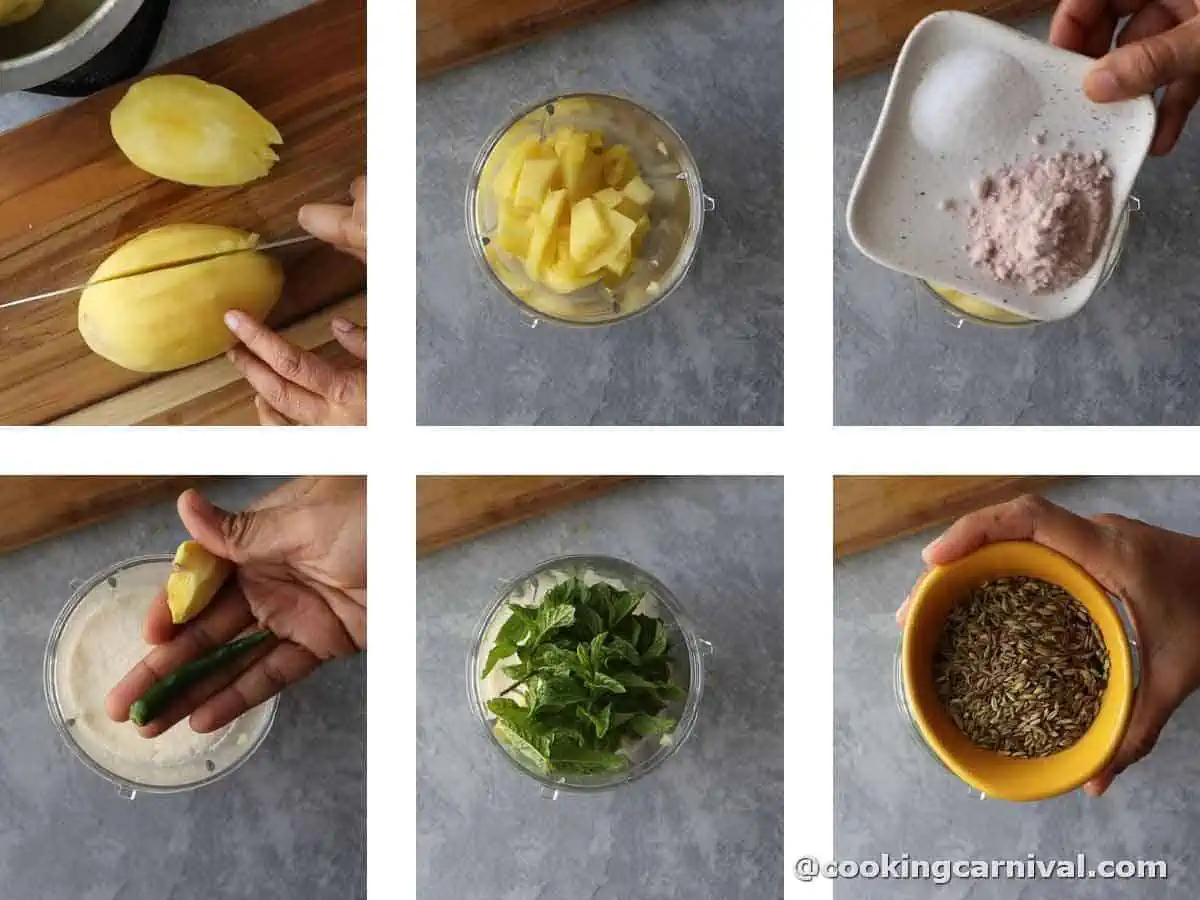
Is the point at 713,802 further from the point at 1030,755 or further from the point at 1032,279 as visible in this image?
the point at 1032,279

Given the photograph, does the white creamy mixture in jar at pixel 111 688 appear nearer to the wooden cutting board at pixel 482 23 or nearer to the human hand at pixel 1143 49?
the wooden cutting board at pixel 482 23

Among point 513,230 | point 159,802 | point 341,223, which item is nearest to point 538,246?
point 513,230

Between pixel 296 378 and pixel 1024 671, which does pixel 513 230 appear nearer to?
pixel 296 378

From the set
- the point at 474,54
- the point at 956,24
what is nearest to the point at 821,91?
the point at 956,24

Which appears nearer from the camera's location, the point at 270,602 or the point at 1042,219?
the point at 1042,219

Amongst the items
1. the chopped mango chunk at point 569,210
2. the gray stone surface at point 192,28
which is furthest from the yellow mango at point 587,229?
the gray stone surface at point 192,28

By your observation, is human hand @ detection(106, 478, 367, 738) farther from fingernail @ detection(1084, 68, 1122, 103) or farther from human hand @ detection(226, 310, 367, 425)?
fingernail @ detection(1084, 68, 1122, 103)
